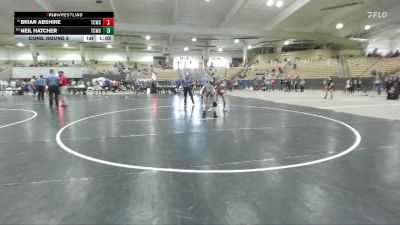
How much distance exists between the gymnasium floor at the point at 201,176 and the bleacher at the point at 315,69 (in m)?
31.3

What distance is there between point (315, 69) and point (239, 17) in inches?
503

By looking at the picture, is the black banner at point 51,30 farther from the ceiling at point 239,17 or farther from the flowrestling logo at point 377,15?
the flowrestling logo at point 377,15

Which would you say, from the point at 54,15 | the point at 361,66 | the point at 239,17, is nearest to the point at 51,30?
the point at 54,15

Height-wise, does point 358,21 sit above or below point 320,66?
above

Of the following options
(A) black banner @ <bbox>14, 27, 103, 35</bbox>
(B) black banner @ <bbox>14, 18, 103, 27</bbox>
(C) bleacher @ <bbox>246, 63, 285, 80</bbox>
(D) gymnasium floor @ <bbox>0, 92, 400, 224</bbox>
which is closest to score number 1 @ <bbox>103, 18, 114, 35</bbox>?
(A) black banner @ <bbox>14, 27, 103, 35</bbox>

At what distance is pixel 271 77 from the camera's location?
135ft

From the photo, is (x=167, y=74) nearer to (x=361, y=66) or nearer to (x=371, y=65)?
(x=361, y=66)

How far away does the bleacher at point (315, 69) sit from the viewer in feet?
121

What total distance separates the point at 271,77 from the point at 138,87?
1997 cm

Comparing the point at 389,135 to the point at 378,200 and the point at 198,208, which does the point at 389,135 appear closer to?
the point at 378,200

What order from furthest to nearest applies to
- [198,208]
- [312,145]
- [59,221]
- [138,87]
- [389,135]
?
[138,87] → [389,135] → [312,145] → [198,208] → [59,221]

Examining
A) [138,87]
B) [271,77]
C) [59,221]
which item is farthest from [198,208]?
[271,77]

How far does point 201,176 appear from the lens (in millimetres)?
4367
